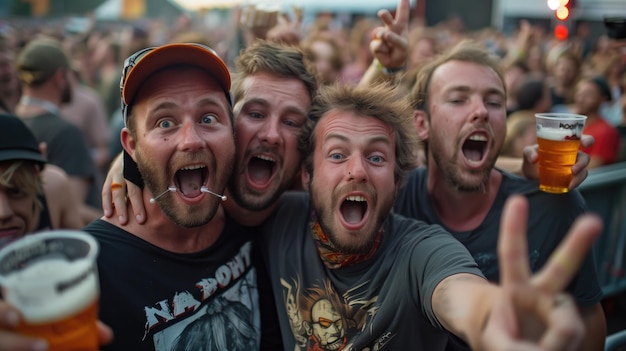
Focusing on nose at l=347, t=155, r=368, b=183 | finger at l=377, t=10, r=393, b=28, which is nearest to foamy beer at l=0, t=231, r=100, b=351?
nose at l=347, t=155, r=368, b=183

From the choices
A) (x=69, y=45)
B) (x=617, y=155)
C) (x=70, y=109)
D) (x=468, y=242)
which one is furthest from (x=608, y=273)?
(x=69, y=45)

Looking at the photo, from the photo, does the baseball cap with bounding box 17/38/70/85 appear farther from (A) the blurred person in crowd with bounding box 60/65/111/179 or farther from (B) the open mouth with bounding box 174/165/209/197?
(B) the open mouth with bounding box 174/165/209/197

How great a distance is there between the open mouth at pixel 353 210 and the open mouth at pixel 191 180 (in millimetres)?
638

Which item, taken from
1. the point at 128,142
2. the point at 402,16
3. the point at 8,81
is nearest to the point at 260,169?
the point at 128,142

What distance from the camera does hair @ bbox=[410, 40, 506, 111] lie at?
2.89 metres

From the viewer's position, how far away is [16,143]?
8.50 ft

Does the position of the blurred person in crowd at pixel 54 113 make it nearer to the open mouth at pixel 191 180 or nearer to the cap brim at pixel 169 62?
the open mouth at pixel 191 180

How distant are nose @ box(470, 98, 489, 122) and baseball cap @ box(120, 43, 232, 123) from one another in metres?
1.26

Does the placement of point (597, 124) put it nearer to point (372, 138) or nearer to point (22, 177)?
point (372, 138)

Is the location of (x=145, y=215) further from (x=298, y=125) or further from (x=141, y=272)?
(x=298, y=125)

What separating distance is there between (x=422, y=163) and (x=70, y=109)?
4.24 meters

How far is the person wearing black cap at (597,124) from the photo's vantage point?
557cm

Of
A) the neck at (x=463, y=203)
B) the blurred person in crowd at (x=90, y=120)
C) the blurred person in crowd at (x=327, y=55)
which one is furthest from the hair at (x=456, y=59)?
the blurred person in crowd at (x=90, y=120)

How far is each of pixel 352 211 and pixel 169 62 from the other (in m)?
1.02
